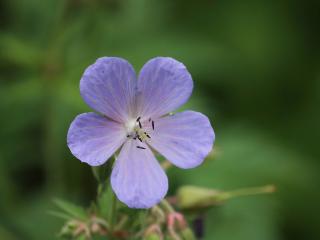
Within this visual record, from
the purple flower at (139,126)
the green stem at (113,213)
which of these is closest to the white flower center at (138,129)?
the purple flower at (139,126)

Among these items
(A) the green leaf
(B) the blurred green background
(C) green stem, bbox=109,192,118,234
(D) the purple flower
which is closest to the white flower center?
(D) the purple flower

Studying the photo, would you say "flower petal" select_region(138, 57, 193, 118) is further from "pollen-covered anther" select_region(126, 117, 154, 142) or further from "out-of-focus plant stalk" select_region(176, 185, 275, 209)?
"out-of-focus plant stalk" select_region(176, 185, 275, 209)

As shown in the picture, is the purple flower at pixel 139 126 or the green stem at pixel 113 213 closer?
the purple flower at pixel 139 126

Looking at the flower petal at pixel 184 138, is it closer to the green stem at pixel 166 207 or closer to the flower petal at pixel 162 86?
the flower petal at pixel 162 86

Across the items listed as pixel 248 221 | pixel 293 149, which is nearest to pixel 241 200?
pixel 248 221

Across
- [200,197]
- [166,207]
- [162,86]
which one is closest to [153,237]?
[166,207]

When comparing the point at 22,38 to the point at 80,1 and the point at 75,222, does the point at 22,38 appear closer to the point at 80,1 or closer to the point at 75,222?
the point at 80,1

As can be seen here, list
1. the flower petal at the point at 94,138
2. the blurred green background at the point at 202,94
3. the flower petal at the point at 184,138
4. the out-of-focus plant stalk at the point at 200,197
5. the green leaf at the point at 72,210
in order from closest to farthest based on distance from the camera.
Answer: the flower petal at the point at 94,138
the flower petal at the point at 184,138
the green leaf at the point at 72,210
the out-of-focus plant stalk at the point at 200,197
the blurred green background at the point at 202,94
